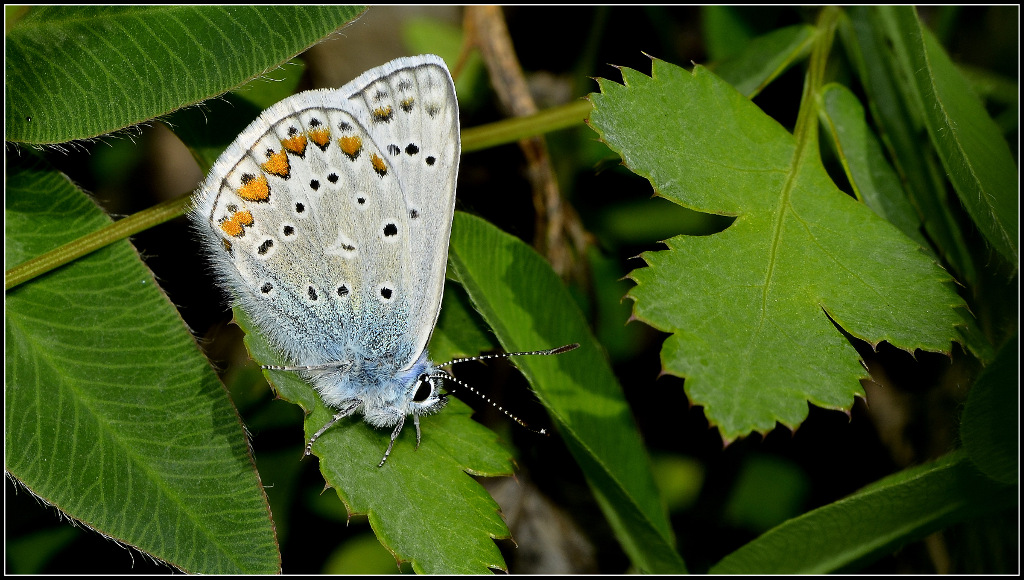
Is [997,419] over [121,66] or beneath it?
beneath

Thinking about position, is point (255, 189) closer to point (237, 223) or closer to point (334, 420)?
point (237, 223)

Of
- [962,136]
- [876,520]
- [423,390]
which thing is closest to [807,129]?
[962,136]

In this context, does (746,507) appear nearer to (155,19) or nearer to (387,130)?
(387,130)

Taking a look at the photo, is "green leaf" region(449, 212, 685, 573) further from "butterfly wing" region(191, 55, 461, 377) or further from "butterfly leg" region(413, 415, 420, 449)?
"butterfly leg" region(413, 415, 420, 449)

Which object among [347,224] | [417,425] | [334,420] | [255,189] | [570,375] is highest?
[255,189]

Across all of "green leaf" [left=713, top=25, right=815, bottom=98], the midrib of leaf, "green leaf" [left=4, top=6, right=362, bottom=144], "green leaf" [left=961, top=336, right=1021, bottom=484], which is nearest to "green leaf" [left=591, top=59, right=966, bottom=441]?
the midrib of leaf

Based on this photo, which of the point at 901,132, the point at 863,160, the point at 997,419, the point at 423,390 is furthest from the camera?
the point at 901,132

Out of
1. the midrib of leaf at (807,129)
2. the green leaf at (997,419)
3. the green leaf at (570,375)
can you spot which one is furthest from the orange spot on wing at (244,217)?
the green leaf at (997,419)
